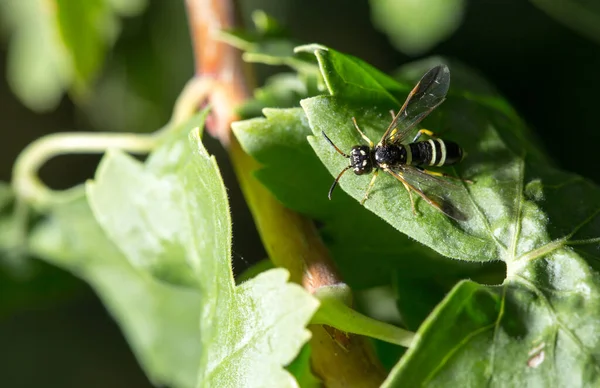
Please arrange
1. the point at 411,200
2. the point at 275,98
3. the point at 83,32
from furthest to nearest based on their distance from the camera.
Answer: the point at 83,32, the point at 275,98, the point at 411,200

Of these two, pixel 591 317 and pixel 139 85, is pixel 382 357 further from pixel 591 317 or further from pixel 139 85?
pixel 139 85

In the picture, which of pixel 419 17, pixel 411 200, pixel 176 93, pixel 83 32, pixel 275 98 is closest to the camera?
pixel 411 200

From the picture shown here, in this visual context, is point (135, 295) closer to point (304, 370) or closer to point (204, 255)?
point (204, 255)

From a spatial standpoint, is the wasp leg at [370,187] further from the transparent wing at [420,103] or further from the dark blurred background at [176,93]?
the dark blurred background at [176,93]

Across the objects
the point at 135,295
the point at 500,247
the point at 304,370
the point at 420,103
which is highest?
the point at 420,103

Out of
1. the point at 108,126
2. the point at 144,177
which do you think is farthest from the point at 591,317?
the point at 108,126

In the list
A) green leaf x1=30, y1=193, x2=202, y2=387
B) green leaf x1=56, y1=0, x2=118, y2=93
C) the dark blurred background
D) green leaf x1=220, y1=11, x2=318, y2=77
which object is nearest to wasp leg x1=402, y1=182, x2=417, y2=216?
green leaf x1=220, y1=11, x2=318, y2=77

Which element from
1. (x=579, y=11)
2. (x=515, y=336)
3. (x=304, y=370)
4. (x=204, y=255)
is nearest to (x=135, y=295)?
(x=204, y=255)
